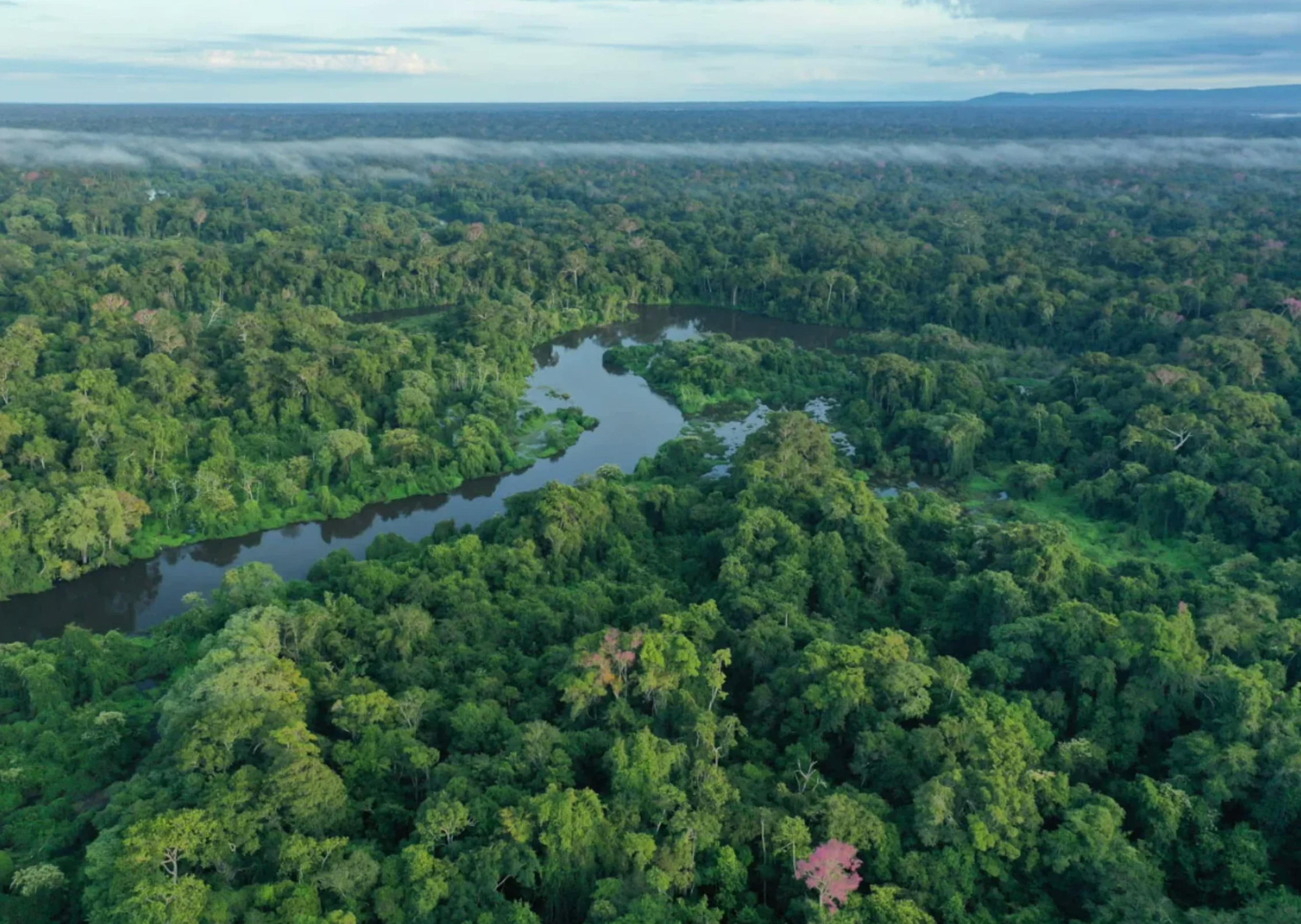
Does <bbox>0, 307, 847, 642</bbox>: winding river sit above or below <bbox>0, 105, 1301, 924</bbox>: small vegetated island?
below

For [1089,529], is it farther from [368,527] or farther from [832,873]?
[368,527]

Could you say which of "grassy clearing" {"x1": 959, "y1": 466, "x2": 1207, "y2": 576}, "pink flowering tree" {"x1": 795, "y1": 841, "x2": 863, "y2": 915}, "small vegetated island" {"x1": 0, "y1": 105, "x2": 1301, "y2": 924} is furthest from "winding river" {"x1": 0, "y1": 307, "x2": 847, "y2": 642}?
"pink flowering tree" {"x1": 795, "y1": 841, "x2": 863, "y2": 915}

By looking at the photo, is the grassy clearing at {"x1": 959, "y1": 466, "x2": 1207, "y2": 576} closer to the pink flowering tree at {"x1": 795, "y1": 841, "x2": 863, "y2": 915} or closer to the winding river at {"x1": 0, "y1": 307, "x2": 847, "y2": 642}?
the winding river at {"x1": 0, "y1": 307, "x2": 847, "y2": 642}

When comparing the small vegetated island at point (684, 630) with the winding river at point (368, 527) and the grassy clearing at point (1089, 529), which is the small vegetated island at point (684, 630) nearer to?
the grassy clearing at point (1089, 529)

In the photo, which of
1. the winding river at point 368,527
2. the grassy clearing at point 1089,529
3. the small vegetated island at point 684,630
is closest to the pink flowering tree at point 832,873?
the small vegetated island at point 684,630

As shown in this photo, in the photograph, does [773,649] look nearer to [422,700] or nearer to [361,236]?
[422,700]

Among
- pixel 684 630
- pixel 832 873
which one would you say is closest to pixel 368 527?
pixel 684 630

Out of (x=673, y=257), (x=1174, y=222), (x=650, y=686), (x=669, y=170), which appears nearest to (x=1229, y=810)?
(x=650, y=686)
